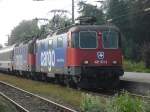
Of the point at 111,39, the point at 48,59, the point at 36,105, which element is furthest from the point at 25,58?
the point at 36,105

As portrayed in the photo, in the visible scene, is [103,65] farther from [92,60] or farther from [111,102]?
[111,102]

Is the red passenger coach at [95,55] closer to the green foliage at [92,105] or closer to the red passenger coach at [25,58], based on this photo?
the green foliage at [92,105]

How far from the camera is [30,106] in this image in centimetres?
1916

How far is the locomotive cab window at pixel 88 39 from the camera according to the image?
24719 mm

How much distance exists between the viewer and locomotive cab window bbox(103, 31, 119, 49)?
2495 centimetres

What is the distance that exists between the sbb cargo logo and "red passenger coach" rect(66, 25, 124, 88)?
12.0 ft

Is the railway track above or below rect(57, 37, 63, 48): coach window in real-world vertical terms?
below

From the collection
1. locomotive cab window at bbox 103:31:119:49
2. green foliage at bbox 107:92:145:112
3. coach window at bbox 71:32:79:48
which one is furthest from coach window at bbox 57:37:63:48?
green foliage at bbox 107:92:145:112

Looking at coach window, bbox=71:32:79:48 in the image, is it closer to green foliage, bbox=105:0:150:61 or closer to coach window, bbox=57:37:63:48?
coach window, bbox=57:37:63:48

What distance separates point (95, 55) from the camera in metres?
24.5

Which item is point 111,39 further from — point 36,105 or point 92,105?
point 92,105

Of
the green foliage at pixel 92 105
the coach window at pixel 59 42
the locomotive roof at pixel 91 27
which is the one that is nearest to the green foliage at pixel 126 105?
the green foliage at pixel 92 105

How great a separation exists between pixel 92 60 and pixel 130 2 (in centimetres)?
5247

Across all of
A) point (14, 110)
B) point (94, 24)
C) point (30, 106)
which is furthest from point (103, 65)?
point (14, 110)
